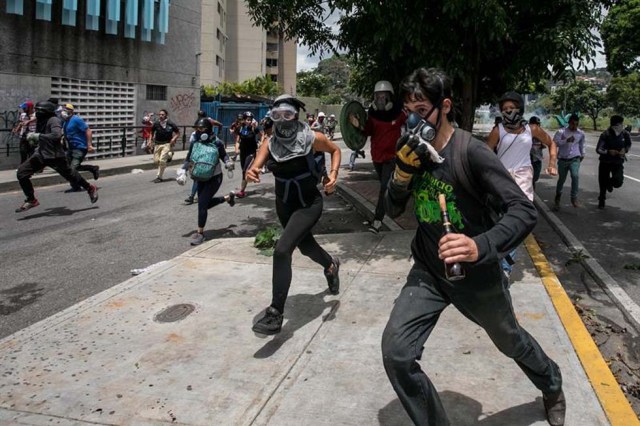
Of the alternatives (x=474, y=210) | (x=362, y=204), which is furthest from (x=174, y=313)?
(x=362, y=204)

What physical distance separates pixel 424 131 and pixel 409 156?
14 cm

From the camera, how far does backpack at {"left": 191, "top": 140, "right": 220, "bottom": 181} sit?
700 centimetres

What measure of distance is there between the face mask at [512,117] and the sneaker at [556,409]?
292 cm

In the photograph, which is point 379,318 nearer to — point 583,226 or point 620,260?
point 620,260

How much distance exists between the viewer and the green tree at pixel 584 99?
67562mm

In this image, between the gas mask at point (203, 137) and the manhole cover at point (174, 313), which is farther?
the gas mask at point (203, 137)

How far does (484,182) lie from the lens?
237cm

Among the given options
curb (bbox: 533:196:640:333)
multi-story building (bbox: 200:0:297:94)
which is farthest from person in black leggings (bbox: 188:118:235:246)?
multi-story building (bbox: 200:0:297:94)

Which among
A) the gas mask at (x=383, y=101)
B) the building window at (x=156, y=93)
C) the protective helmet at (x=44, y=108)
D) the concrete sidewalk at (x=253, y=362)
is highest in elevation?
the building window at (x=156, y=93)

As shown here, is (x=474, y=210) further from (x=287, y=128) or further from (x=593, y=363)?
(x=287, y=128)

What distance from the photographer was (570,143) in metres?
9.68

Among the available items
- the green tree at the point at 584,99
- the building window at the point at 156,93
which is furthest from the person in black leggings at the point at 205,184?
the green tree at the point at 584,99

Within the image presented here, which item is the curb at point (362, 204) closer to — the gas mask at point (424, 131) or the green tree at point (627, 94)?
the gas mask at point (424, 131)

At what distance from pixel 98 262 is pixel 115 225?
77.7 inches
